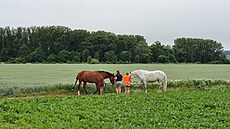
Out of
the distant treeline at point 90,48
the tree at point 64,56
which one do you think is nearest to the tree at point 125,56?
the distant treeline at point 90,48

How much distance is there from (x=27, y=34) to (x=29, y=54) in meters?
11.9

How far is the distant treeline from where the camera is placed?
94375 millimetres

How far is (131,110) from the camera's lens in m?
13.2

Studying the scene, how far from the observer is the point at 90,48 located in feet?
313

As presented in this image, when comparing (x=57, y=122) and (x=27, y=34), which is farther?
(x=27, y=34)

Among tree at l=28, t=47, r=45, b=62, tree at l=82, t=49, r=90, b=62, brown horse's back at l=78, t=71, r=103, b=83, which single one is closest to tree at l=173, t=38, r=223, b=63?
tree at l=82, t=49, r=90, b=62

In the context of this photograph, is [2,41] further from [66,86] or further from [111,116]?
[111,116]

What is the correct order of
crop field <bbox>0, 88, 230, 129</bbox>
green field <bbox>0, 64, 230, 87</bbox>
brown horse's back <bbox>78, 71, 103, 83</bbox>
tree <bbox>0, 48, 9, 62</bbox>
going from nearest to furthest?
crop field <bbox>0, 88, 230, 129</bbox> < brown horse's back <bbox>78, 71, 103, 83</bbox> < green field <bbox>0, 64, 230, 87</bbox> < tree <bbox>0, 48, 9, 62</bbox>

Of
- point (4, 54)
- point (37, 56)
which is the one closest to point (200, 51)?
point (37, 56)

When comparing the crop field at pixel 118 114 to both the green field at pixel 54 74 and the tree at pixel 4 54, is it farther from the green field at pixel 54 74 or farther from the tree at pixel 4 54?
the tree at pixel 4 54

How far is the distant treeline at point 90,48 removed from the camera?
9438 centimetres

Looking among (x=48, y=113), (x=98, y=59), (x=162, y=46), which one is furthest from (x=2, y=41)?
(x=48, y=113)

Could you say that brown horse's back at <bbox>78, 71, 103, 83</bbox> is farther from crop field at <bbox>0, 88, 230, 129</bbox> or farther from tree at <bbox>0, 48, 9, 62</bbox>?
tree at <bbox>0, 48, 9, 62</bbox>

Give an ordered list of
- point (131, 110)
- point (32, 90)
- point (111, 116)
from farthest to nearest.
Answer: point (32, 90) < point (131, 110) < point (111, 116)
